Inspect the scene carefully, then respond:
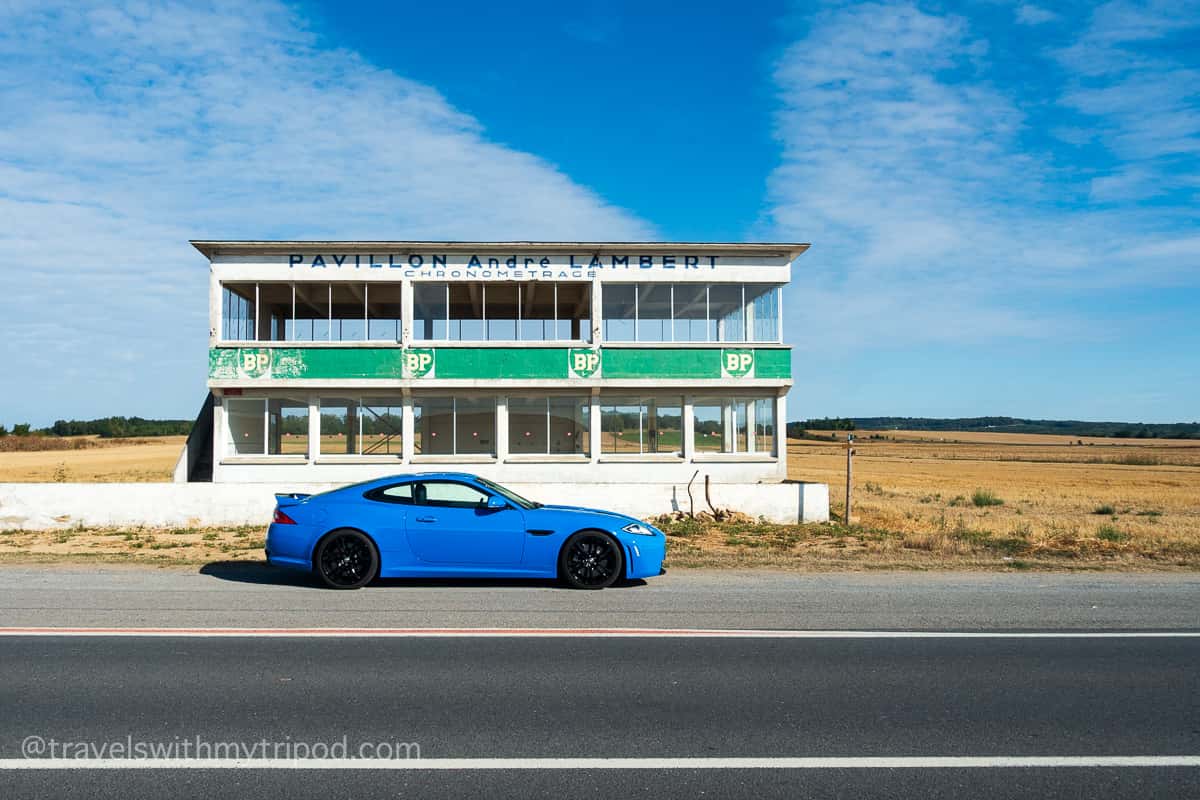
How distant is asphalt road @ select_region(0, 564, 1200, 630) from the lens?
8.92 metres

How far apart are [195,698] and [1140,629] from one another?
8082 mm

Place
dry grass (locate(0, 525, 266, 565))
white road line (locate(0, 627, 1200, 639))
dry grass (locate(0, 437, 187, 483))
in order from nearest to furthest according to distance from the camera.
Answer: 1. white road line (locate(0, 627, 1200, 639))
2. dry grass (locate(0, 525, 266, 565))
3. dry grass (locate(0, 437, 187, 483))

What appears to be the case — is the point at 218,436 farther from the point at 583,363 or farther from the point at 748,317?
the point at 748,317

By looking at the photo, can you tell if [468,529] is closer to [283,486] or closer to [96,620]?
[96,620]

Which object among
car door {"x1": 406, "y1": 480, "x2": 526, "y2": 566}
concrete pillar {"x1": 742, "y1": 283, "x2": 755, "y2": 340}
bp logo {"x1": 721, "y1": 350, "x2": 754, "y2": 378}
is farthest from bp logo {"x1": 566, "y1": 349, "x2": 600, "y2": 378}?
car door {"x1": 406, "y1": 480, "x2": 526, "y2": 566}

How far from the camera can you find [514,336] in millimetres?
24766

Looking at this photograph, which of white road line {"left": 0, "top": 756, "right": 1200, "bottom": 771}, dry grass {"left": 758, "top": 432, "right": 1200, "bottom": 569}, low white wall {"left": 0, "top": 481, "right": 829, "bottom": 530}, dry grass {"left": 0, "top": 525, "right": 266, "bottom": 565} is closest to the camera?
white road line {"left": 0, "top": 756, "right": 1200, "bottom": 771}

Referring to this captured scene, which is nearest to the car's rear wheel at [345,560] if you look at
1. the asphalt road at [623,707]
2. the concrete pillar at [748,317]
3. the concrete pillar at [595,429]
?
the asphalt road at [623,707]

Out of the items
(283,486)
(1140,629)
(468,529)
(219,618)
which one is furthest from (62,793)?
(283,486)

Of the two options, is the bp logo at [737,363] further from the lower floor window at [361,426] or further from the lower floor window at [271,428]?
the lower floor window at [271,428]

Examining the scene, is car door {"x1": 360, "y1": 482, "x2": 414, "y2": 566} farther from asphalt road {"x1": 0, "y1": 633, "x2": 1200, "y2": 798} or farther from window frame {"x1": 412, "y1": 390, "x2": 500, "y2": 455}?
window frame {"x1": 412, "y1": 390, "x2": 500, "y2": 455}

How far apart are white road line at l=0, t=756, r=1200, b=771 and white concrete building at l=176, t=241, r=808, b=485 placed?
61.9 ft

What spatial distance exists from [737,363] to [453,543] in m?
14.6

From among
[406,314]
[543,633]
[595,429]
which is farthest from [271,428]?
[543,633]
